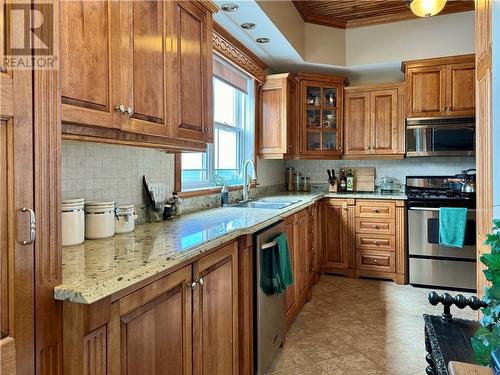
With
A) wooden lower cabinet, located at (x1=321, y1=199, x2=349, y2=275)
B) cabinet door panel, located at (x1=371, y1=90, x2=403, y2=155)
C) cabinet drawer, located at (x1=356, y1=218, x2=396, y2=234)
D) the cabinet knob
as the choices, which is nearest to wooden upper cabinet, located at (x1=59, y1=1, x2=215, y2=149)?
the cabinet knob

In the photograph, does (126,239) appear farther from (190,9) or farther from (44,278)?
(190,9)

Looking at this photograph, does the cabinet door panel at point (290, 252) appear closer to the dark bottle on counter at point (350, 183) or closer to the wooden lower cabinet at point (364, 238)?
the wooden lower cabinet at point (364, 238)

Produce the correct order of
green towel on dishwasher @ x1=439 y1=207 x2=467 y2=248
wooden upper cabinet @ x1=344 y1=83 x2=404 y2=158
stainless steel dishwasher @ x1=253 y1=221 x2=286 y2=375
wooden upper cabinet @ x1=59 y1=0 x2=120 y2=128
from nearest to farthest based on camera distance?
wooden upper cabinet @ x1=59 y1=0 x2=120 y2=128 → stainless steel dishwasher @ x1=253 y1=221 x2=286 y2=375 → green towel on dishwasher @ x1=439 y1=207 x2=467 y2=248 → wooden upper cabinet @ x1=344 y1=83 x2=404 y2=158

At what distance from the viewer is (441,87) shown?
3.82 m

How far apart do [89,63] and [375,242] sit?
11.6ft

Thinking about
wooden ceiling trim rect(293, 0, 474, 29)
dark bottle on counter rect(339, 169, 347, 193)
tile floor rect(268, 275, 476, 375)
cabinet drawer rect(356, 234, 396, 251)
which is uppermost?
wooden ceiling trim rect(293, 0, 474, 29)

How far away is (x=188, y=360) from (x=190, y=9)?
1.71 metres

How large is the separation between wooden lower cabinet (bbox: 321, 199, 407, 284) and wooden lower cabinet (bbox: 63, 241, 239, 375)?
7.77 ft

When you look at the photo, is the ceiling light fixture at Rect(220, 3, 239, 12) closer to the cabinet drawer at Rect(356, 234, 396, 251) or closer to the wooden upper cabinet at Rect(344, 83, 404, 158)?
the wooden upper cabinet at Rect(344, 83, 404, 158)

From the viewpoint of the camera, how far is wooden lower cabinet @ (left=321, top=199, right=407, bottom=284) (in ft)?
12.4

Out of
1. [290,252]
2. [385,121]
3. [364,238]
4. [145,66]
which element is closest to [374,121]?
[385,121]

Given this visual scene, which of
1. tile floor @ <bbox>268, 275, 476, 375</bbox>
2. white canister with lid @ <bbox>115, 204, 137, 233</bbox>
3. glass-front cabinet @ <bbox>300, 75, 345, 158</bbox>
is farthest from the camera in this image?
glass-front cabinet @ <bbox>300, 75, 345, 158</bbox>

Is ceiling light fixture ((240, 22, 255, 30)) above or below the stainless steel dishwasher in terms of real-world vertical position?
above

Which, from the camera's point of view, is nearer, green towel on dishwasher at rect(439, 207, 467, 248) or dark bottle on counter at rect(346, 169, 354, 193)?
green towel on dishwasher at rect(439, 207, 467, 248)
